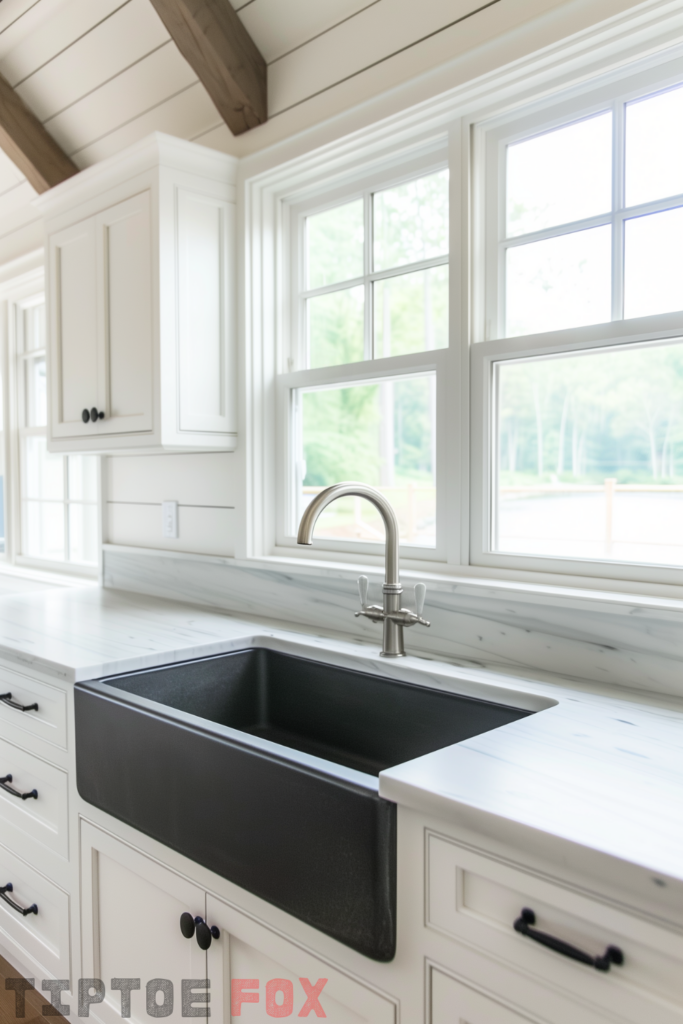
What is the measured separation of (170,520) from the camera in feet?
8.11

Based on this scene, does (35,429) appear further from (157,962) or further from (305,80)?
(157,962)

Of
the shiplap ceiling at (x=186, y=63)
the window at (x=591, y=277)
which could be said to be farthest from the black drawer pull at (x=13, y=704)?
the shiplap ceiling at (x=186, y=63)

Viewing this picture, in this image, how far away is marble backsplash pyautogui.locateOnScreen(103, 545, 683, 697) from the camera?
1308 millimetres

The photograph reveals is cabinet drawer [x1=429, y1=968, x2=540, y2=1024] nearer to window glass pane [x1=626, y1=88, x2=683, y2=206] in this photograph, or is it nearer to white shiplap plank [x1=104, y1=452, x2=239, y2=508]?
window glass pane [x1=626, y1=88, x2=683, y2=206]

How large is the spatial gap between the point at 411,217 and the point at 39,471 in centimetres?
225

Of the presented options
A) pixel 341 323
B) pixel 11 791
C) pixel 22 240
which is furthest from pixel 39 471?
pixel 341 323

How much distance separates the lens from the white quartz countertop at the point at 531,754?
0.77 m

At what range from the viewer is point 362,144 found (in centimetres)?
187

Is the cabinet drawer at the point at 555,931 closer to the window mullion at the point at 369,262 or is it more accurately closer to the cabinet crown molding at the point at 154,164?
the window mullion at the point at 369,262

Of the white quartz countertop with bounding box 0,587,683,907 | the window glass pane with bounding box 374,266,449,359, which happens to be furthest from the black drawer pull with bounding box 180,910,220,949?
the window glass pane with bounding box 374,266,449,359

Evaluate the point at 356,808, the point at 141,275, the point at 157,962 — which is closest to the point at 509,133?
the point at 141,275

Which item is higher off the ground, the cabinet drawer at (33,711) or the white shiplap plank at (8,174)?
the white shiplap plank at (8,174)

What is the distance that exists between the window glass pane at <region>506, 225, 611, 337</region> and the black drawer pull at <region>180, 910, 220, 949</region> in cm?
131

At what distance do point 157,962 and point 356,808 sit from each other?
70 cm
